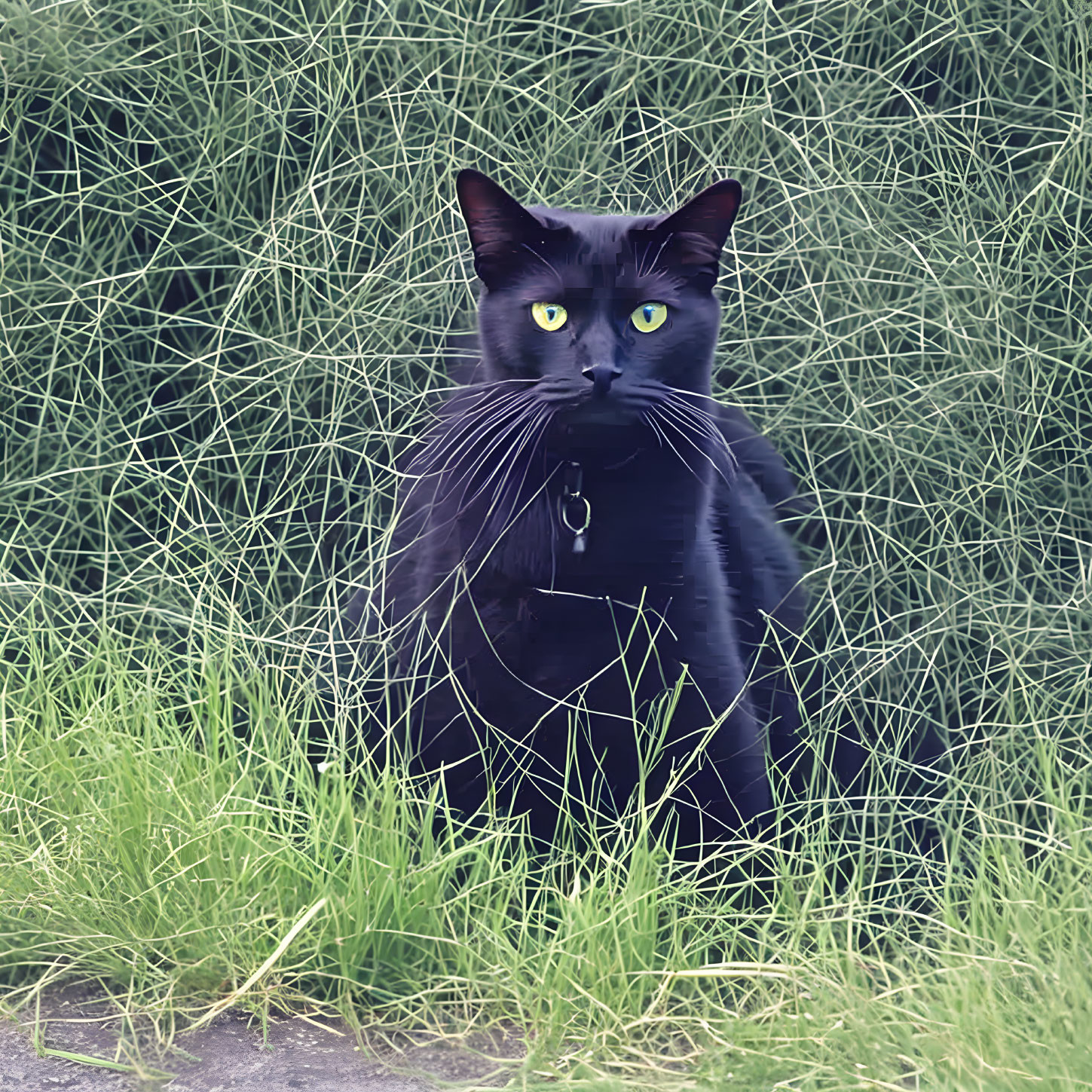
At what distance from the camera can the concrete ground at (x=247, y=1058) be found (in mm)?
A: 1319

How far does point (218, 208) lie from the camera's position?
2.23m

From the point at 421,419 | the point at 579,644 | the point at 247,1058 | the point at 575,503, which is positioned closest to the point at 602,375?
the point at 575,503

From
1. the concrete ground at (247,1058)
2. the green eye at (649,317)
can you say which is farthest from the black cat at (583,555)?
the concrete ground at (247,1058)

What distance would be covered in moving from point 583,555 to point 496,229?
1.56 feet

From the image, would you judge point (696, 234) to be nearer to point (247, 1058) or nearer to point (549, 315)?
point (549, 315)

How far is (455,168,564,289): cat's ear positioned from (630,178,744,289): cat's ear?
14 cm

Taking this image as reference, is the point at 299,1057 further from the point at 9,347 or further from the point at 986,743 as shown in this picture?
the point at 9,347

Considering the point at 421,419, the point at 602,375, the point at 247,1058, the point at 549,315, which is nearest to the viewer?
the point at 247,1058

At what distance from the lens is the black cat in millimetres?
1638

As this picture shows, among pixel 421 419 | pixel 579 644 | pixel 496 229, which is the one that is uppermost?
pixel 496 229

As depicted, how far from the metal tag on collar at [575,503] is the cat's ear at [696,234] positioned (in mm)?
309

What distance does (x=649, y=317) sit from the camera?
5.44 ft

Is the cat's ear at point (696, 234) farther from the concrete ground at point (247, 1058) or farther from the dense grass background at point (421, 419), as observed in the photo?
the concrete ground at point (247, 1058)

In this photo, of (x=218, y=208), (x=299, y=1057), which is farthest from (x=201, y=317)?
(x=299, y=1057)
